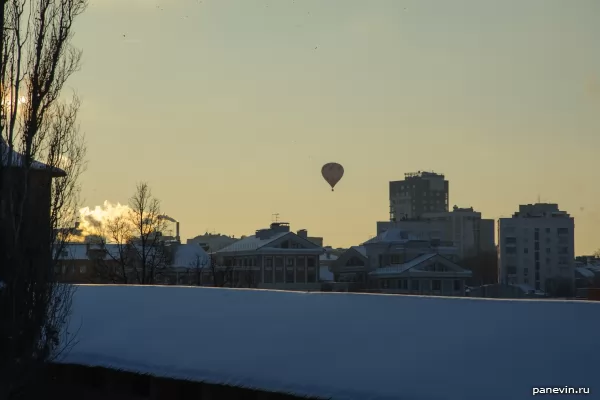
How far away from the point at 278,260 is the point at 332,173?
44.8 meters

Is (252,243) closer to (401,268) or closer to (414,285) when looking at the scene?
(401,268)

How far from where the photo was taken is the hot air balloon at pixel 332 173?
6225 centimetres

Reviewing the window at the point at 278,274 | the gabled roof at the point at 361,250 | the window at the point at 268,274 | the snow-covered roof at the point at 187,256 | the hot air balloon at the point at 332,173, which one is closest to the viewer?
the hot air balloon at the point at 332,173

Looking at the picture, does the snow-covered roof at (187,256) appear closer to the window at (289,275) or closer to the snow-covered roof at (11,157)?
the window at (289,275)

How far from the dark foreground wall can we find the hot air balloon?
39.5 metres

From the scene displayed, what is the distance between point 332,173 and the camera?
6278 cm

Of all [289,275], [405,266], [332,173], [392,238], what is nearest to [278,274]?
[289,275]

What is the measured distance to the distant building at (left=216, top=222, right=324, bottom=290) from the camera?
10600 centimetres

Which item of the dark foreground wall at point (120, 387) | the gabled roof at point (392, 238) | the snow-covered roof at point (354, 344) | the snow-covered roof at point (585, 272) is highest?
the gabled roof at point (392, 238)

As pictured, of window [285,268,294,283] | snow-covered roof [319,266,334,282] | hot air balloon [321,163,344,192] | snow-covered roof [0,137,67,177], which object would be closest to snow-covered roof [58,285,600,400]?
snow-covered roof [0,137,67,177]

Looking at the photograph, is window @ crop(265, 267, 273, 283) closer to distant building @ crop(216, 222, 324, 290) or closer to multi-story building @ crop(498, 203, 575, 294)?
distant building @ crop(216, 222, 324, 290)

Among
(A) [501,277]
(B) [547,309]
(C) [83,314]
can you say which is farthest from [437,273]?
(B) [547,309]

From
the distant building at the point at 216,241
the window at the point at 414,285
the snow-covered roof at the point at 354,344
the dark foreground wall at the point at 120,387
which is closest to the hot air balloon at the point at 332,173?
the snow-covered roof at the point at 354,344

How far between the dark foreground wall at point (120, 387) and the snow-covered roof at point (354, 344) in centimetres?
65
